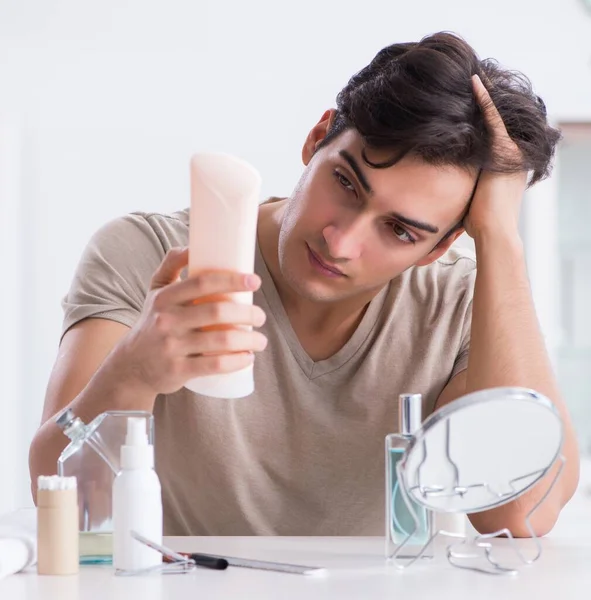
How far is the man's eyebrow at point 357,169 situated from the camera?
118 centimetres

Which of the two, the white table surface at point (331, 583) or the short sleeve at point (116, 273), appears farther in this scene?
the short sleeve at point (116, 273)

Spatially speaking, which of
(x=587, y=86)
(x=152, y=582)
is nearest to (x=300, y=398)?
(x=152, y=582)

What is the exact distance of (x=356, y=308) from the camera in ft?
4.76

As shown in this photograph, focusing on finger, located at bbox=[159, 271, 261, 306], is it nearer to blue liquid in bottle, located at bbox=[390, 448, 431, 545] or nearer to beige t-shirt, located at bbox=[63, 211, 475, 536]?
blue liquid in bottle, located at bbox=[390, 448, 431, 545]

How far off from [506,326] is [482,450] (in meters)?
0.38

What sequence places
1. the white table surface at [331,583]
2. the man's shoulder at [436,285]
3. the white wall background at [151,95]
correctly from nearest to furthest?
the white table surface at [331,583] < the man's shoulder at [436,285] < the white wall background at [151,95]

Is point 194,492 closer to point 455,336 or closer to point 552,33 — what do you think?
point 455,336

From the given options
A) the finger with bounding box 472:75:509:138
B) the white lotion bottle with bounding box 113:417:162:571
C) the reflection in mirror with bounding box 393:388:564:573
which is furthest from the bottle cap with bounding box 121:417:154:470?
the finger with bounding box 472:75:509:138

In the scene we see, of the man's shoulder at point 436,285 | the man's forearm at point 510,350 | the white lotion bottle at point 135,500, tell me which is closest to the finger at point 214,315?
the white lotion bottle at point 135,500

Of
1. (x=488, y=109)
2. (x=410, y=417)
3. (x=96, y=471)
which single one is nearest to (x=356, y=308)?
(x=488, y=109)

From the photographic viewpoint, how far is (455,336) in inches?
57.3

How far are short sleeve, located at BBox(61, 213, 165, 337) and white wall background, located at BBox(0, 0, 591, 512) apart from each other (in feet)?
4.95

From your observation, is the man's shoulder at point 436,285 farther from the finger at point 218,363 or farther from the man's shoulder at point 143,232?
the finger at point 218,363

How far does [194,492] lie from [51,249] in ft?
Result: 5.56
